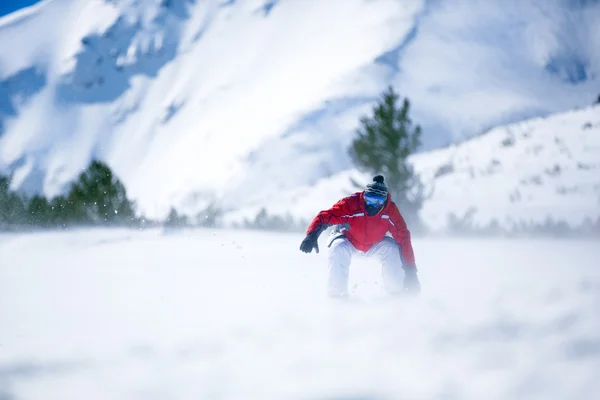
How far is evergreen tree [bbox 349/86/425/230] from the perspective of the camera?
16609 millimetres

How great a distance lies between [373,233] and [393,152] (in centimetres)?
1227

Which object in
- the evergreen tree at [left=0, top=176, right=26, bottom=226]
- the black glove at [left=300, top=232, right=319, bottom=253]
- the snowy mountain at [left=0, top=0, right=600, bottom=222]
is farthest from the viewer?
the snowy mountain at [left=0, top=0, right=600, bottom=222]

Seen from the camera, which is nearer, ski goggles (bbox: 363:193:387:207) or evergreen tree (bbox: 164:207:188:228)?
ski goggles (bbox: 363:193:387:207)

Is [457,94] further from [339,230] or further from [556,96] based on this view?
[339,230]

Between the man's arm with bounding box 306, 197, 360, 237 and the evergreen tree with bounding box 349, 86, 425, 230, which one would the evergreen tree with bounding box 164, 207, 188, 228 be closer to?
the evergreen tree with bounding box 349, 86, 425, 230

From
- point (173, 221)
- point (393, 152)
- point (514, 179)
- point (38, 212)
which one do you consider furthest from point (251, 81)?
point (393, 152)

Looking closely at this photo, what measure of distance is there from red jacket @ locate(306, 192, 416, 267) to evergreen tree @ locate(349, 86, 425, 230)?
38.3 feet

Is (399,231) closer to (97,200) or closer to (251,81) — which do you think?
(97,200)

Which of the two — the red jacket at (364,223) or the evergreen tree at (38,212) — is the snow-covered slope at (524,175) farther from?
the evergreen tree at (38,212)

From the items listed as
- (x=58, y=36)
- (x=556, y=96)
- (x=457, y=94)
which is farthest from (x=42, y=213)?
(x=58, y=36)

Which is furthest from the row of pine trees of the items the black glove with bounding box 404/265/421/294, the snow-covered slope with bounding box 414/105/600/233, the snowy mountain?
the black glove with bounding box 404/265/421/294

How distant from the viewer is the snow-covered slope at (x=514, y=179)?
16047 millimetres

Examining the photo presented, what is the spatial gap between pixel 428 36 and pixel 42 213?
67.0 meters

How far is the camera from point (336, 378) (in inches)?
106
